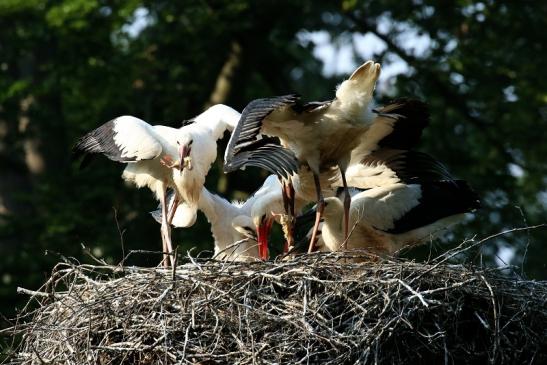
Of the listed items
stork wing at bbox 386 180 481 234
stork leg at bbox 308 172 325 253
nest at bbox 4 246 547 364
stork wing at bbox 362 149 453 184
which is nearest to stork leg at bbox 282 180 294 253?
stork leg at bbox 308 172 325 253

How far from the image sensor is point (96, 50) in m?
17.0

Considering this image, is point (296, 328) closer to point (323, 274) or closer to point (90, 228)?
point (323, 274)

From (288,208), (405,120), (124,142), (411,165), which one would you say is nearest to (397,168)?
(411,165)

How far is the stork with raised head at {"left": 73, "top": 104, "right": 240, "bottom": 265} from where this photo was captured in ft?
31.9

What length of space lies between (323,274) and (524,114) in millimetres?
9487

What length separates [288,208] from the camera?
9.93 metres

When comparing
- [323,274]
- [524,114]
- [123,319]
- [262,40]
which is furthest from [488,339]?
[262,40]

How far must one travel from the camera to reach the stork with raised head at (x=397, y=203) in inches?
395

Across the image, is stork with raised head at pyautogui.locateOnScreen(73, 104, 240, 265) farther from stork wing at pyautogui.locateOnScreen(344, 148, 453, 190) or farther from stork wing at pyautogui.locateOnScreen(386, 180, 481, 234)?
stork wing at pyautogui.locateOnScreen(386, 180, 481, 234)

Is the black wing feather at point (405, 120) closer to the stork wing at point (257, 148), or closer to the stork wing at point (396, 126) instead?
the stork wing at point (396, 126)

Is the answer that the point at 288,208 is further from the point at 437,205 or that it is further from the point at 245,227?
the point at 437,205

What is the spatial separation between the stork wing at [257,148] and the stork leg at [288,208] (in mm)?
1023

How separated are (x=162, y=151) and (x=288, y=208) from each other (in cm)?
112

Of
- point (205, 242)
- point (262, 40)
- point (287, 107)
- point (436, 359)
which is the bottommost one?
point (205, 242)
